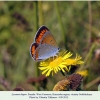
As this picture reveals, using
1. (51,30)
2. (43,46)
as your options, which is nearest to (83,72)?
(43,46)

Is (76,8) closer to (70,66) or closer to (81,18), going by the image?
(81,18)

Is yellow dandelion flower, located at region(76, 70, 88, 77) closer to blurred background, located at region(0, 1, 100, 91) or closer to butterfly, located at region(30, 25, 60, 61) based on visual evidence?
blurred background, located at region(0, 1, 100, 91)

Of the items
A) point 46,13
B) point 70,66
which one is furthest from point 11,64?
point 70,66

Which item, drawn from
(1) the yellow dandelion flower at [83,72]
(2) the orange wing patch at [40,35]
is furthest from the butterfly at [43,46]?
(1) the yellow dandelion flower at [83,72]

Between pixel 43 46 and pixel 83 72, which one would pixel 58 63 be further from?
pixel 83 72

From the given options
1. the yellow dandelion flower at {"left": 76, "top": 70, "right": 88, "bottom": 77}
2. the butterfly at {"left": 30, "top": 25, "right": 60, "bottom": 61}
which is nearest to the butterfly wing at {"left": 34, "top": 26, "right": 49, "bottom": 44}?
the butterfly at {"left": 30, "top": 25, "right": 60, "bottom": 61}

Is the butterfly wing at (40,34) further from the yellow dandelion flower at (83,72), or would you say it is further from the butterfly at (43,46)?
the yellow dandelion flower at (83,72)
